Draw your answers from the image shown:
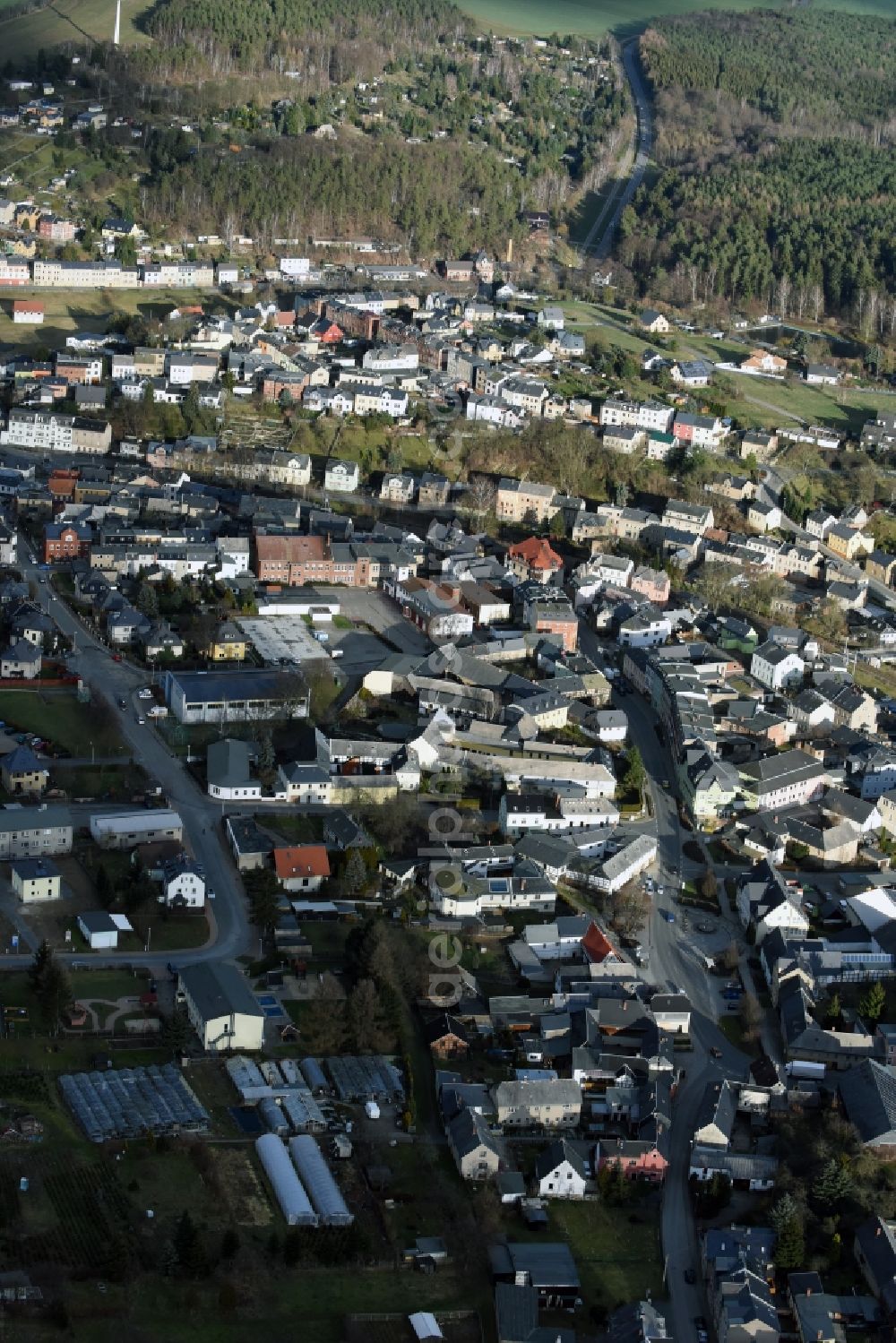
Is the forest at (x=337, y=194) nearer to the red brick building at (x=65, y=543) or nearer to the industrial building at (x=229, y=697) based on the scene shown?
the red brick building at (x=65, y=543)

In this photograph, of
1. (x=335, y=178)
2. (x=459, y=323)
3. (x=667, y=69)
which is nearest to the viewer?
(x=459, y=323)

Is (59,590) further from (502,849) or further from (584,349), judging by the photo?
(584,349)

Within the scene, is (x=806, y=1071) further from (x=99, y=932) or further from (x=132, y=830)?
(x=132, y=830)

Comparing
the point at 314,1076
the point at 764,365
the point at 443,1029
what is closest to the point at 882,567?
the point at 764,365

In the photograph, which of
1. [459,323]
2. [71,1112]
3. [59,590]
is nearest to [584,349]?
[459,323]

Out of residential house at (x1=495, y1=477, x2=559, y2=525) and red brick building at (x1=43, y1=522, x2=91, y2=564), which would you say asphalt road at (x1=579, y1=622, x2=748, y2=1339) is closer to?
residential house at (x1=495, y1=477, x2=559, y2=525)
